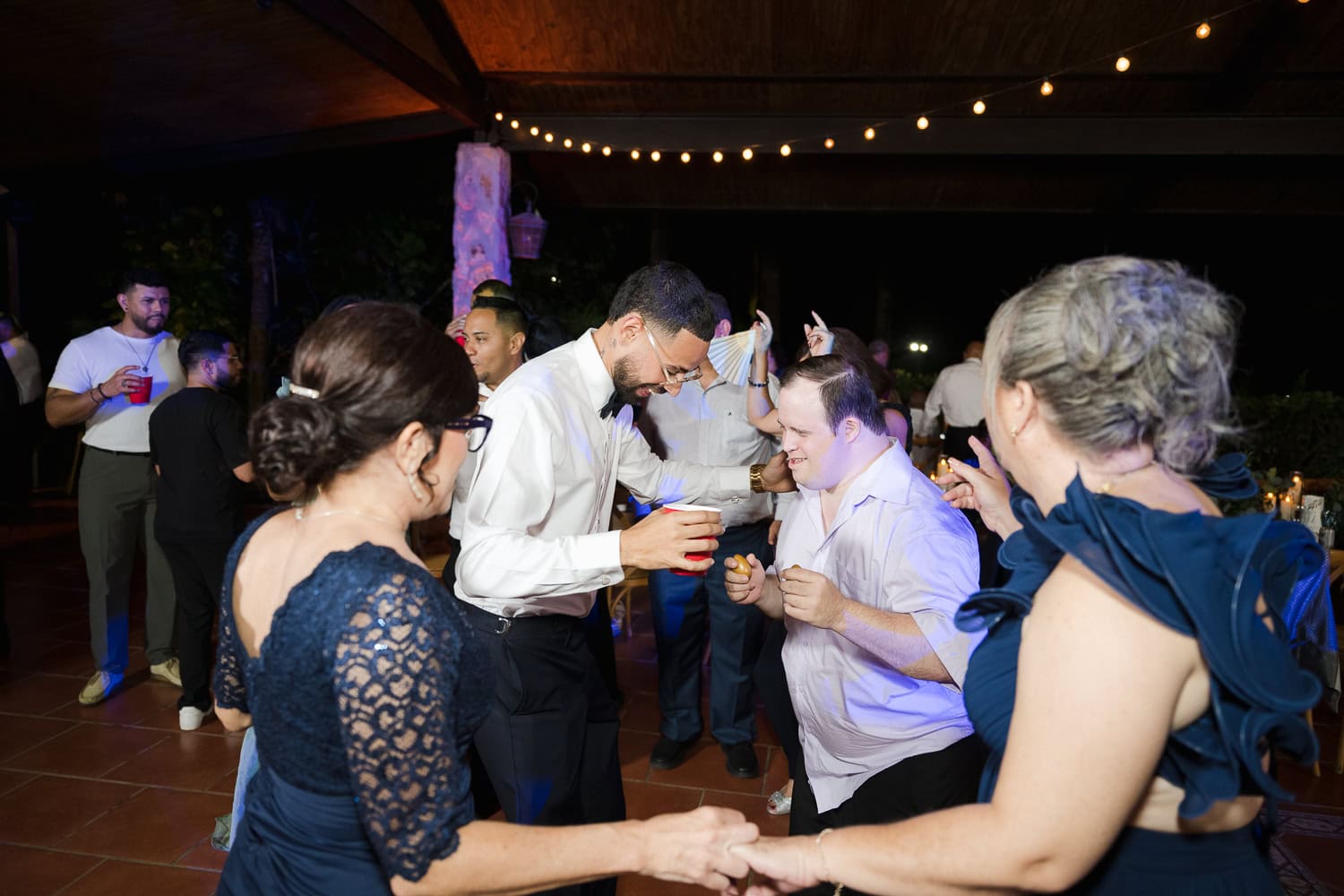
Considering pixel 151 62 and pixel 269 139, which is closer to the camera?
pixel 151 62

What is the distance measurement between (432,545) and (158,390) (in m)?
1.64

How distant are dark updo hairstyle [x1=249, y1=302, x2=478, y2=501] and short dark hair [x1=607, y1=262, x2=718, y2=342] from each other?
46.1 inches

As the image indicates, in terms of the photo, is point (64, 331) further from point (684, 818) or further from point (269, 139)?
point (684, 818)

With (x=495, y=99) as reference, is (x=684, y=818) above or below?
below

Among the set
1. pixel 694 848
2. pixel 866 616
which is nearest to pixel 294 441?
pixel 694 848

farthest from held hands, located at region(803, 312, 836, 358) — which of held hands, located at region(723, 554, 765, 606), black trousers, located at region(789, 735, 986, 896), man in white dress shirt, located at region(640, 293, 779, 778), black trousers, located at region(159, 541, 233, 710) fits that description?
black trousers, located at region(159, 541, 233, 710)

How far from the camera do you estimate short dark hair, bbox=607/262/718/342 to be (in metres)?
2.42

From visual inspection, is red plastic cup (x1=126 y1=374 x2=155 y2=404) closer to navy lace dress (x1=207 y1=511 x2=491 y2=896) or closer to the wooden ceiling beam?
the wooden ceiling beam

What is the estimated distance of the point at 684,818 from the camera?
4.51 feet

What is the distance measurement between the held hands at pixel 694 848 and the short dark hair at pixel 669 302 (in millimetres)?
1366

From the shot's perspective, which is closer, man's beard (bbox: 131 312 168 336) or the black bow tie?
the black bow tie

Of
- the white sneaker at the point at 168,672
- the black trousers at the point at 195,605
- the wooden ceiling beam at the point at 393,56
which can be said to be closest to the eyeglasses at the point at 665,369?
the black trousers at the point at 195,605

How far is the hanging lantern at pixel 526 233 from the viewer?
7328mm

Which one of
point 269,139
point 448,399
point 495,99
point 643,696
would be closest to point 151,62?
point 269,139
